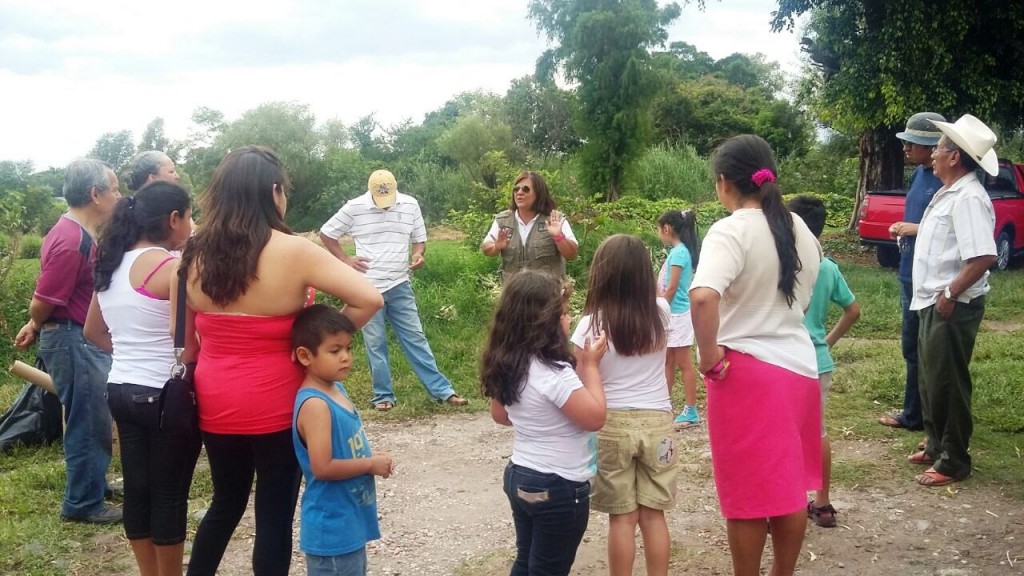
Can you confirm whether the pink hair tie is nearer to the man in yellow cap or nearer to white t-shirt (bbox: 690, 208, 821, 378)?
white t-shirt (bbox: 690, 208, 821, 378)

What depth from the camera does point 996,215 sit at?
12.3 meters

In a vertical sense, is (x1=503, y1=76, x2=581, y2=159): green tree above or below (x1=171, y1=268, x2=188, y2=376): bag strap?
above

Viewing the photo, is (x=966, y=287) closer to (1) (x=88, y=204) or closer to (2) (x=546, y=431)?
(2) (x=546, y=431)

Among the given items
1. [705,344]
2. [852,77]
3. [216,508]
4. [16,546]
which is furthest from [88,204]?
[852,77]

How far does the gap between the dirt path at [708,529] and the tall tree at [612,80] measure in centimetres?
1615

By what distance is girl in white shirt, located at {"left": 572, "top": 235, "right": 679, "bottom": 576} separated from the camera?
10.3ft

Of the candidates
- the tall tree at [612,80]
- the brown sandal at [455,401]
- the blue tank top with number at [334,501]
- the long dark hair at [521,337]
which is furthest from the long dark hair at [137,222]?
the tall tree at [612,80]

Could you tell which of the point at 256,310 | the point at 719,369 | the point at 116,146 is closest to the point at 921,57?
the point at 719,369

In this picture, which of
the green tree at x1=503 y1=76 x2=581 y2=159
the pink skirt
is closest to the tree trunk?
the pink skirt

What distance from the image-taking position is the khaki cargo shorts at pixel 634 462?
3.16m

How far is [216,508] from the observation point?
305 cm

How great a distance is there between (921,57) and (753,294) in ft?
34.6

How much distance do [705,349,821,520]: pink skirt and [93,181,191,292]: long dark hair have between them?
7.15 feet

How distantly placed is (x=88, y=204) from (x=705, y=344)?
3.09 meters
